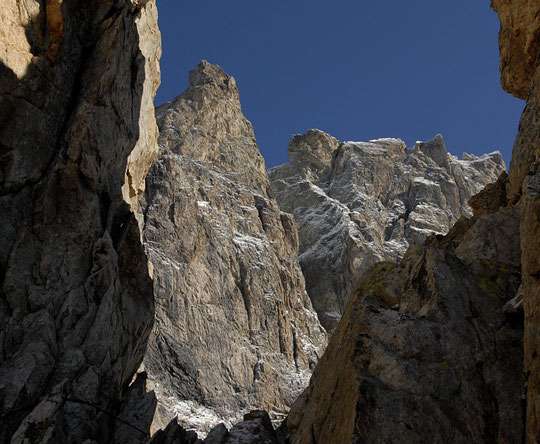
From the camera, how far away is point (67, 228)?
74.1 ft

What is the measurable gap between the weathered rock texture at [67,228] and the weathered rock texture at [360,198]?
7200 cm

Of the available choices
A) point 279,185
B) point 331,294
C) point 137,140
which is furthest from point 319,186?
point 137,140

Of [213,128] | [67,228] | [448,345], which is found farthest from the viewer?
[213,128]

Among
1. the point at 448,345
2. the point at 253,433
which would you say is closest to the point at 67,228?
the point at 253,433

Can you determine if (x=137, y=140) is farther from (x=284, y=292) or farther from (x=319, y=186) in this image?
(x=319, y=186)

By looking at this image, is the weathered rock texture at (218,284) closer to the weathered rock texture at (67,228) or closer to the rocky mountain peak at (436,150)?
the weathered rock texture at (67,228)

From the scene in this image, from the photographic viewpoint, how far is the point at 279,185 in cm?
12550

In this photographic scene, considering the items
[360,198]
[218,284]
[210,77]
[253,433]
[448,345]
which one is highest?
[210,77]

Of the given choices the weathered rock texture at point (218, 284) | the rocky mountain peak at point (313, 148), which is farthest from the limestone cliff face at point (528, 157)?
the rocky mountain peak at point (313, 148)

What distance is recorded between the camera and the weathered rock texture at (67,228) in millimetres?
18766

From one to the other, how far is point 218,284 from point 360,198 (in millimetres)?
53004

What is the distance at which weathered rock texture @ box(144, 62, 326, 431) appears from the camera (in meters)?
61.1

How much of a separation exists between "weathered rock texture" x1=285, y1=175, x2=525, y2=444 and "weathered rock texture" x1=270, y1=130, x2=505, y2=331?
80.4 meters

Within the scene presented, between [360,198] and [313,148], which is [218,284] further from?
[313,148]
